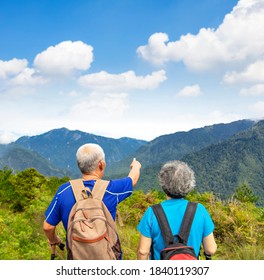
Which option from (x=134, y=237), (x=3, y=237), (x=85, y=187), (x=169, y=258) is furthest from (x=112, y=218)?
(x=3, y=237)

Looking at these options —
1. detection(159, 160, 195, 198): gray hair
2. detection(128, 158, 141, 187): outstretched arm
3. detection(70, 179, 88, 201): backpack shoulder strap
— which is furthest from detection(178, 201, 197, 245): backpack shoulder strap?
detection(70, 179, 88, 201): backpack shoulder strap

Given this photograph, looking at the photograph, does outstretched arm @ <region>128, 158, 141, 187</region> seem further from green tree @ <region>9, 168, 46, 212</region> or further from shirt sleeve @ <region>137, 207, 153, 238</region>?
green tree @ <region>9, 168, 46, 212</region>

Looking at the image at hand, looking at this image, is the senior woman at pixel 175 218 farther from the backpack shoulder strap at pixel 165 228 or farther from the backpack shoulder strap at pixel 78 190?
the backpack shoulder strap at pixel 78 190

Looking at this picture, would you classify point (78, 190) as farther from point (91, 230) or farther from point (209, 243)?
point (209, 243)

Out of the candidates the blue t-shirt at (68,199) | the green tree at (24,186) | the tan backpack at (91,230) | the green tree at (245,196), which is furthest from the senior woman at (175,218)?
the green tree at (24,186)

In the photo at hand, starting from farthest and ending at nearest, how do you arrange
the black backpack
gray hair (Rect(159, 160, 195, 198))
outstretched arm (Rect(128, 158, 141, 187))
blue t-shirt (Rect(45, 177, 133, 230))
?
outstretched arm (Rect(128, 158, 141, 187))
blue t-shirt (Rect(45, 177, 133, 230))
gray hair (Rect(159, 160, 195, 198))
the black backpack

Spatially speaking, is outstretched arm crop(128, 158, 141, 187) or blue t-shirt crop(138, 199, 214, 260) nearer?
blue t-shirt crop(138, 199, 214, 260)

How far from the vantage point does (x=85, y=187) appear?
132 inches

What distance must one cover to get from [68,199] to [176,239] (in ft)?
3.47

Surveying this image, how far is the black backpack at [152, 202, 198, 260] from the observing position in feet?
10.0

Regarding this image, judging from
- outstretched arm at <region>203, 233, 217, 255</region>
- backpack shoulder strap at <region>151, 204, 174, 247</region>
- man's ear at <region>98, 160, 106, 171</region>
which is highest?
man's ear at <region>98, 160, 106, 171</region>

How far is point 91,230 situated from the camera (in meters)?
3.14

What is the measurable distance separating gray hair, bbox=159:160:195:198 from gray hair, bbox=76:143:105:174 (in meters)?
0.65
